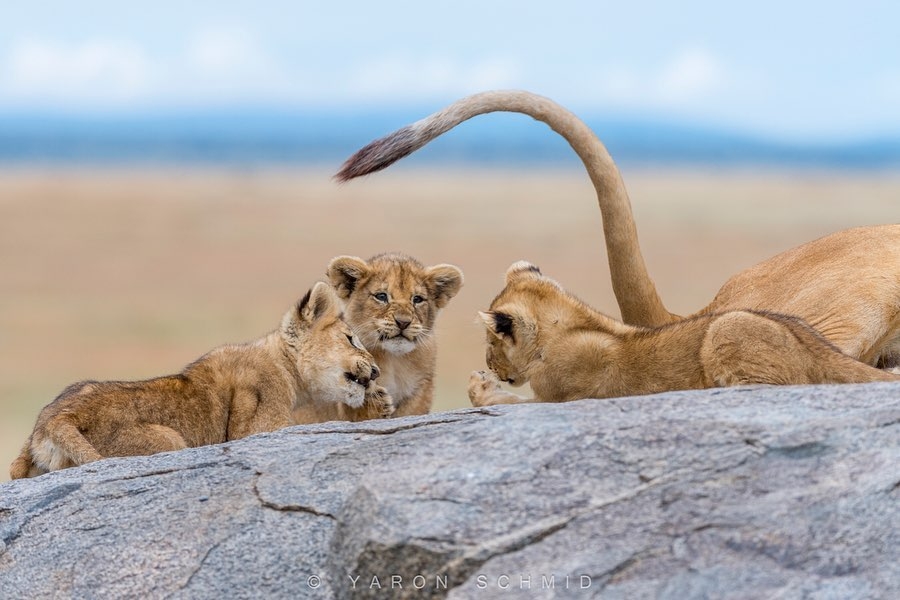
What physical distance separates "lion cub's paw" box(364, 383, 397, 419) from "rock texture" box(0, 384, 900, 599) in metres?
1.93

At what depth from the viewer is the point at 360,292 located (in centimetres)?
942

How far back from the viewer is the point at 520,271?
905 centimetres

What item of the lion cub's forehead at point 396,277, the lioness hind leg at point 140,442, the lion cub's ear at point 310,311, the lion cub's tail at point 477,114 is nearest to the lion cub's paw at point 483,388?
the lion cub's forehead at point 396,277

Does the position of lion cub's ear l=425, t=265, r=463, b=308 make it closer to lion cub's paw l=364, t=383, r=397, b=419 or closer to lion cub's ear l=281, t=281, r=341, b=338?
lion cub's ear l=281, t=281, r=341, b=338

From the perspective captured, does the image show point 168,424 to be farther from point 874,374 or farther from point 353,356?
point 874,374

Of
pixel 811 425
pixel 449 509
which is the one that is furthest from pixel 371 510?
pixel 811 425

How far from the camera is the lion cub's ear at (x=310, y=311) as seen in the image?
907cm

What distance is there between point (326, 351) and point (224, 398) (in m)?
0.73

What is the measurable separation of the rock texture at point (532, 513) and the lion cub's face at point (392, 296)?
2234 mm

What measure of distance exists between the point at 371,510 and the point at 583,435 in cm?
92

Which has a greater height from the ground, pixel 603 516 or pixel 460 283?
pixel 460 283

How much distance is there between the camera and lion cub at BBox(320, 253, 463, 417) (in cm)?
917

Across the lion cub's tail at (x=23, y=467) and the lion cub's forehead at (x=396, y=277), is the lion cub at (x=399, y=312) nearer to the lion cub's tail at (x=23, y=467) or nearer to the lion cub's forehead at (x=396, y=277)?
the lion cub's forehead at (x=396, y=277)

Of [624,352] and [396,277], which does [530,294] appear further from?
[396,277]
